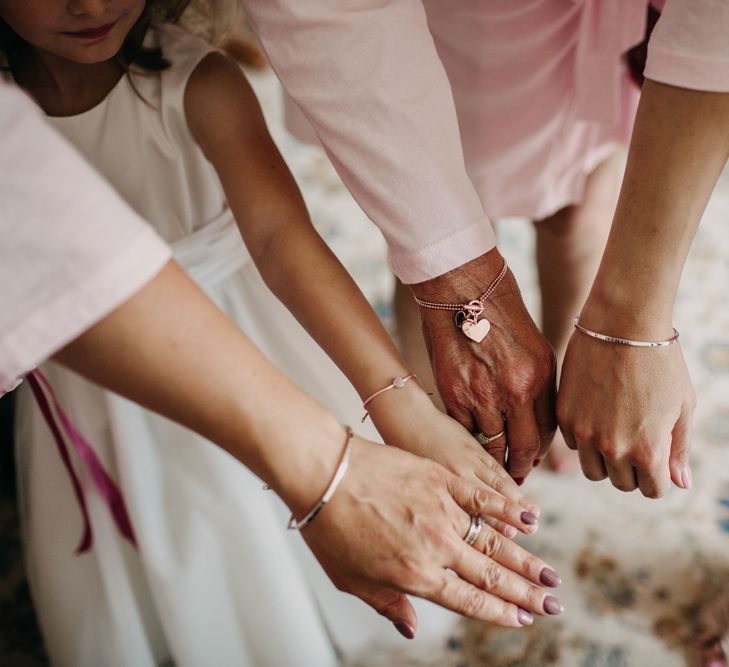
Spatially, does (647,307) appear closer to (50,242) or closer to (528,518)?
(528,518)

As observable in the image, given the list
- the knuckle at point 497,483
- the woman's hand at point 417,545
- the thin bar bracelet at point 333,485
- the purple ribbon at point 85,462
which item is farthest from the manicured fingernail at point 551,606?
the purple ribbon at point 85,462

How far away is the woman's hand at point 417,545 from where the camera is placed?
627 mm

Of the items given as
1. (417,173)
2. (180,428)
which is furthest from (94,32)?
(180,428)

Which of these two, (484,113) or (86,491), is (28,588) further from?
(484,113)

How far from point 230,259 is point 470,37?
16.7 inches

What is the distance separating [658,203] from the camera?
2.19 feet

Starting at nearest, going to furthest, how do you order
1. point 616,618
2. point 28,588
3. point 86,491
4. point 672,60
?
point 672,60 < point 86,491 < point 616,618 < point 28,588

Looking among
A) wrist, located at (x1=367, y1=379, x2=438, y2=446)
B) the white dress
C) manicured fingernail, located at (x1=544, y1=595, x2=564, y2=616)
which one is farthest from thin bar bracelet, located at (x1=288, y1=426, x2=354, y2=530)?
the white dress

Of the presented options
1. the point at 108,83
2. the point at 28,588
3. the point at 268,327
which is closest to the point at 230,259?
the point at 268,327

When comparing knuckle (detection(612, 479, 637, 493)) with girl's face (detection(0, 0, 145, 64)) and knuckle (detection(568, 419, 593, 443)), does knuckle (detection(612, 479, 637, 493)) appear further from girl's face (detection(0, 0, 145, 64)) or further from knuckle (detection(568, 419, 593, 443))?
girl's face (detection(0, 0, 145, 64))

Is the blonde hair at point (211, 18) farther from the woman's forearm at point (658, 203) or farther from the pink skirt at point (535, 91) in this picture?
the woman's forearm at point (658, 203)

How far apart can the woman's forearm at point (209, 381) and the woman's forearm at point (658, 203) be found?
31 centimetres

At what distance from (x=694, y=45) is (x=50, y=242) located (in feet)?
1.75

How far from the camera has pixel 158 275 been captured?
0.52 m
